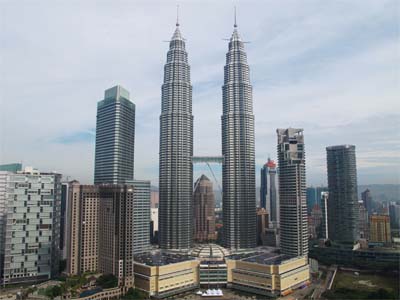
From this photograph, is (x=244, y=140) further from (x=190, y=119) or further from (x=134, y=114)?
(x=134, y=114)

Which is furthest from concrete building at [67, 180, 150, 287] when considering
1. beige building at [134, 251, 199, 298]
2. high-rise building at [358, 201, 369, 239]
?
high-rise building at [358, 201, 369, 239]

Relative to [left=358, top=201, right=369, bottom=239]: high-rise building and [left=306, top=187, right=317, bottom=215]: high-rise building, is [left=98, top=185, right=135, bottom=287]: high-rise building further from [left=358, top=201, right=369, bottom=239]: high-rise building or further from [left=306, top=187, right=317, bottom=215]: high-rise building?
[left=306, top=187, right=317, bottom=215]: high-rise building

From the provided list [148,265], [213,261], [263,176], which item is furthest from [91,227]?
[263,176]

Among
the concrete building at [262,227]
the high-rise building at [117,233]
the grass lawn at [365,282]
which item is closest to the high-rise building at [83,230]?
the high-rise building at [117,233]

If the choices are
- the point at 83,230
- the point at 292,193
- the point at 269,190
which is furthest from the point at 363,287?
the point at 269,190

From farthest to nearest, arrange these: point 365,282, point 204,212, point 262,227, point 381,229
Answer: point 204,212
point 262,227
point 381,229
point 365,282

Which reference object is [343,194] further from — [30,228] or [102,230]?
[30,228]

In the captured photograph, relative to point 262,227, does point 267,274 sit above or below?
below

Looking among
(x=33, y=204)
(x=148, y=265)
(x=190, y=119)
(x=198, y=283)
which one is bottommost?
(x=198, y=283)
